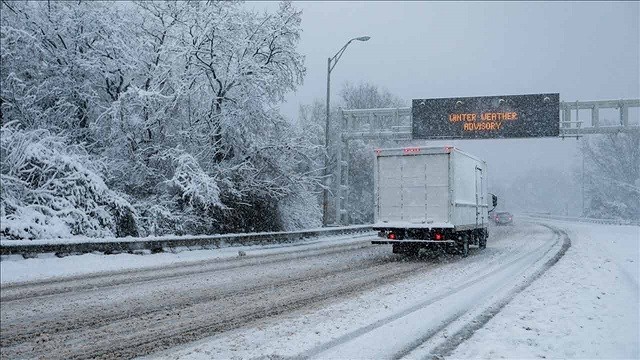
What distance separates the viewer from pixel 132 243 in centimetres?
1620

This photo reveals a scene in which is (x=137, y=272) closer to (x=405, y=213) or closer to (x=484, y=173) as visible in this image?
(x=405, y=213)

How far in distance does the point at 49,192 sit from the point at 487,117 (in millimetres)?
24156

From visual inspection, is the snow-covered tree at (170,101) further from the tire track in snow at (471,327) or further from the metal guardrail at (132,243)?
the tire track in snow at (471,327)

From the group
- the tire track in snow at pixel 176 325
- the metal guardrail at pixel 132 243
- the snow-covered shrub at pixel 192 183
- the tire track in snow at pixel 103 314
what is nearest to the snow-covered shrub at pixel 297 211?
the metal guardrail at pixel 132 243

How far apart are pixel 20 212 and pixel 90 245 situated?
2590mm

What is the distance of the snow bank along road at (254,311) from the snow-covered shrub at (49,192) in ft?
14.2

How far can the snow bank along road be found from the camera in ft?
A: 20.3

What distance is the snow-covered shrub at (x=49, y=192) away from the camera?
15406 mm

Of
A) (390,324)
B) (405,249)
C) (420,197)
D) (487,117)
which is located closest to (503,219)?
(487,117)

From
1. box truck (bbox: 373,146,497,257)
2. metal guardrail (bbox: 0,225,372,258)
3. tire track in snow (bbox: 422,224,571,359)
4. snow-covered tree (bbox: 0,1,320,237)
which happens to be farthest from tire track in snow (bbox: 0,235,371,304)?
tire track in snow (bbox: 422,224,571,359)

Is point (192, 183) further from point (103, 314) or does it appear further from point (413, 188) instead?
point (103, 314)

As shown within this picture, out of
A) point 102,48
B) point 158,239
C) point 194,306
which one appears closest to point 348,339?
point 194,306

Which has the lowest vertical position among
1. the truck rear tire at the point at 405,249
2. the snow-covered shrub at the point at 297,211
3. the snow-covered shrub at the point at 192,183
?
the truck rear tire at the point at 405,249

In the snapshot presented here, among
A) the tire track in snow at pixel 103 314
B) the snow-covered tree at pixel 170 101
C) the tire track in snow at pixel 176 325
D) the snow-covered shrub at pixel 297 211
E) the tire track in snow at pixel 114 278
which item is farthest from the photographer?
the snow-covered shrub at pixel 297 211
